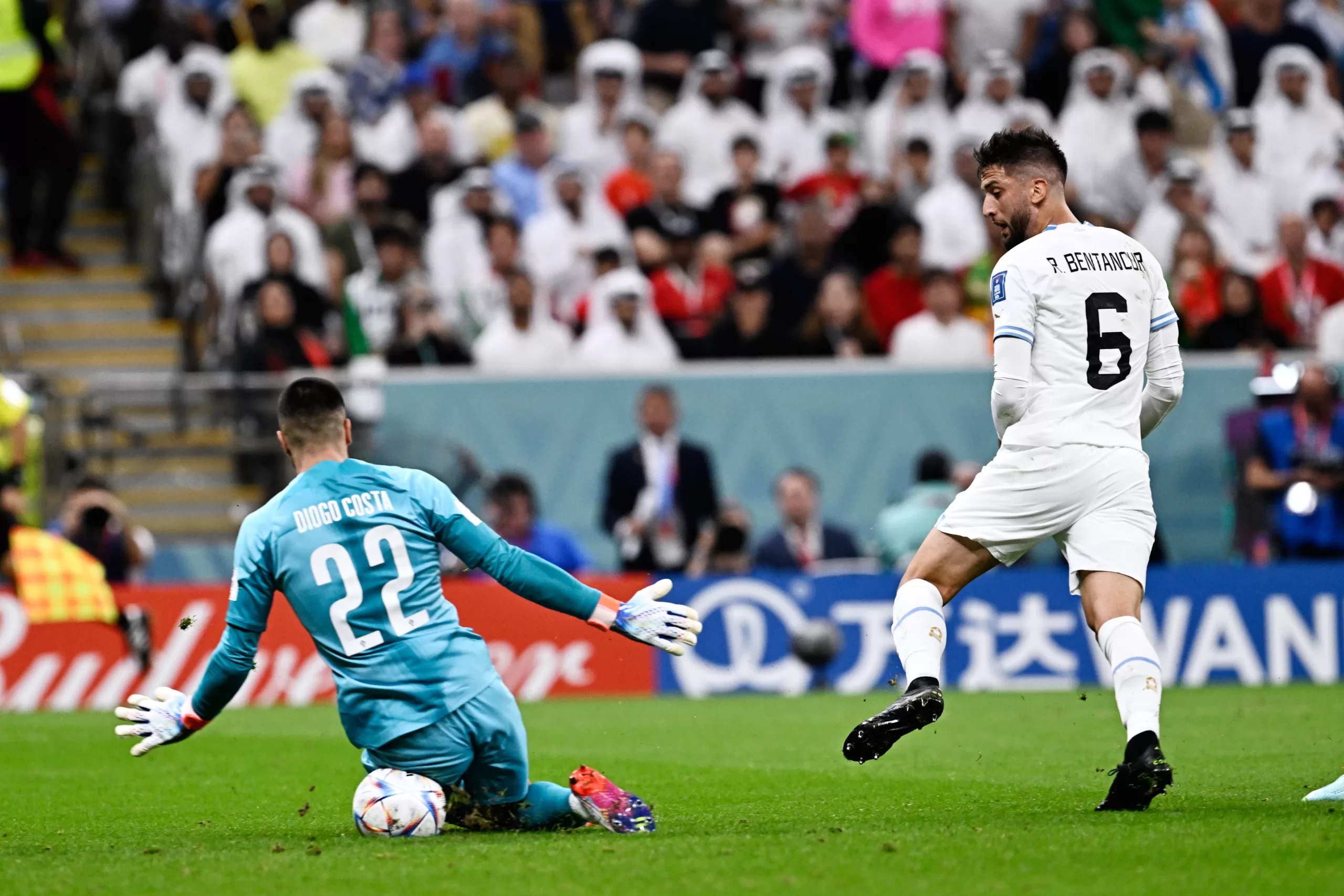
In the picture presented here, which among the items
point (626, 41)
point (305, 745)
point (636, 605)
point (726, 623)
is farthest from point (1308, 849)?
point (626, 41)

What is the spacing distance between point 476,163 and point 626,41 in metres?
2.41

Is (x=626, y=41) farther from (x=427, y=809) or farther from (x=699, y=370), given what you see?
(x=427, y=809)

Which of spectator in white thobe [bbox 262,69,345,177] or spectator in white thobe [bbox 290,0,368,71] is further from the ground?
spectator in white thobe [bbox 290,0,368,71]

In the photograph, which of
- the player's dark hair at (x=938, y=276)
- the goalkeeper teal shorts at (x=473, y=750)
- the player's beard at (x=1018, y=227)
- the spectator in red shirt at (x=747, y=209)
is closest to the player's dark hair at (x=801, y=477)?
the player's dark hair at (x=938, y=276)

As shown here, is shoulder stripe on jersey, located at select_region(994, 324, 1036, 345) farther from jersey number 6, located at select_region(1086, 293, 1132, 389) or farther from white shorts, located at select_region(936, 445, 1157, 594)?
white shorts, located at select_region(936, 445, 1157, 594)

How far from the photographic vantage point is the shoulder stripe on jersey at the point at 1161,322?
7.14 m

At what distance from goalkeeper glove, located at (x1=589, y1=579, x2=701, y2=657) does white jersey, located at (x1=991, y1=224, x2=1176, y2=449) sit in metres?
1.50

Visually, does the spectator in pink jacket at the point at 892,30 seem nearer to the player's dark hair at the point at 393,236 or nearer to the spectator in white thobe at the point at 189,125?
the player's dark hair at the point at 393,236

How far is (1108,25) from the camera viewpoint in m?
20.3

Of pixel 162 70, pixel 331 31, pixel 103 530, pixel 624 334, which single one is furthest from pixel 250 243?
pixel 331 31

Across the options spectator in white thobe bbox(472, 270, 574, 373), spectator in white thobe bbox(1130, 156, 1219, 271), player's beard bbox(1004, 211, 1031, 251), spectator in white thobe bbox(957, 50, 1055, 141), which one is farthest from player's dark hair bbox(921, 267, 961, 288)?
player's beard bbox(1004, 211, 1031, 251)

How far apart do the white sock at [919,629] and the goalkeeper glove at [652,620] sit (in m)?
0.96

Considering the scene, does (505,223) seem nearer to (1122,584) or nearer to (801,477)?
(801,477)

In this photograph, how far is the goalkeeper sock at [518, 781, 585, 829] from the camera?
21.9 ft
